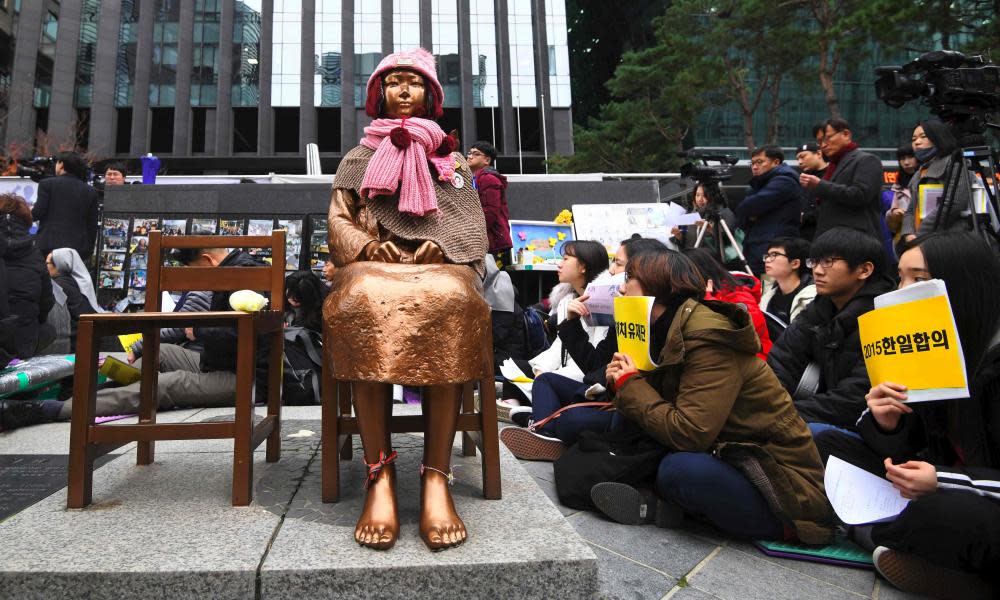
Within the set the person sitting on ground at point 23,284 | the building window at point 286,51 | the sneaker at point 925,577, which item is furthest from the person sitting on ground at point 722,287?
the building window at point 286,51

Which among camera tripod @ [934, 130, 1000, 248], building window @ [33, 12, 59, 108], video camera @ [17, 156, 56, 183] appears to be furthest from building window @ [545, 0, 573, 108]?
camera tripod @ [934, 130, 1000, 248]

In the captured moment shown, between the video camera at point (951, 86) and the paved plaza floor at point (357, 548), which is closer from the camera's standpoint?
the paved plaza floor at point (357, 548)

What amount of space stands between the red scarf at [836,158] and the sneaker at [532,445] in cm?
315

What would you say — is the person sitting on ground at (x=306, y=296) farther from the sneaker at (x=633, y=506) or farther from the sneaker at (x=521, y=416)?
the sneaker at (x=633, y=506)

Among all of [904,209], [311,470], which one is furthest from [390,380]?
[904,209]

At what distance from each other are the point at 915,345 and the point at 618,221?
16.5 feet

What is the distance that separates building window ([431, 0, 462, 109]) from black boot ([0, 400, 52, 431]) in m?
23.7

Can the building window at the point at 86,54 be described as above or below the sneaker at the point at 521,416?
above

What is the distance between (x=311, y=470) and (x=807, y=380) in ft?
7.47

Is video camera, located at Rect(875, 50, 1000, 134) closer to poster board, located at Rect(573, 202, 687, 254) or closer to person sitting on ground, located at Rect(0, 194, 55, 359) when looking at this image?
poster board, located at Rect(573, 202, 687, 254)

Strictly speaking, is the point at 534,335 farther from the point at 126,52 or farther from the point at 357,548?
the point at 126,52

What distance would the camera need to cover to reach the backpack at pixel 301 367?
3.99 meters

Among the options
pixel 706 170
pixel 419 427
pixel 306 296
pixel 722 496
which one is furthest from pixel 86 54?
pixel 722 496

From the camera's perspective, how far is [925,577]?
6.35 ft
